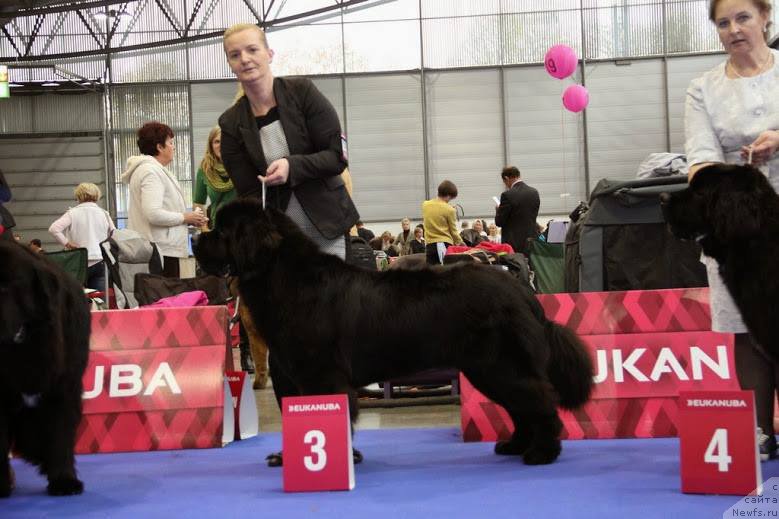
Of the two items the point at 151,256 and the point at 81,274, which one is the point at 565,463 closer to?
the point at 151,256

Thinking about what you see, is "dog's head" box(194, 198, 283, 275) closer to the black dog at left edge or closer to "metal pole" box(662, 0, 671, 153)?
the black dog at left edge

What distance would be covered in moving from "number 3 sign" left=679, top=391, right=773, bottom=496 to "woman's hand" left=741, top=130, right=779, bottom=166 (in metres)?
0.95

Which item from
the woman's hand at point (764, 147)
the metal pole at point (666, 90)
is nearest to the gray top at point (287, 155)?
the woman's hand at point (764, 147)

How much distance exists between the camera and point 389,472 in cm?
352

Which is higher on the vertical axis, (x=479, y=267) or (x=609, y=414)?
(x=479, y=267)

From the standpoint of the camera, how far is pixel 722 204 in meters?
2.91

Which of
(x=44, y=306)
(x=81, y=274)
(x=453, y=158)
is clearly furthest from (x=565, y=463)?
(x=453, y=158)

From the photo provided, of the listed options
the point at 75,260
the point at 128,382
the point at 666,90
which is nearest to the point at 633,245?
the point at 128,382

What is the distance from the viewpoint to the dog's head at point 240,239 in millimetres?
3328

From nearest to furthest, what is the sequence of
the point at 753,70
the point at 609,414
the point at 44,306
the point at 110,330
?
the point at 44,306 → the point at 753,70 → the point at 609,414 → the point at 110,330

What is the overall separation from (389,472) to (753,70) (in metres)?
2.19

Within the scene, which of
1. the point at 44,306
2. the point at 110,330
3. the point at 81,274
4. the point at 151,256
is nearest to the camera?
the point at 44,306

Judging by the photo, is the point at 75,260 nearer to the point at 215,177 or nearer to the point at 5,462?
the point at 215,177

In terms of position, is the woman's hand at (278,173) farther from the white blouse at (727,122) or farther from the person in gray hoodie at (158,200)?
the person in gray hoodie at (158,200)
